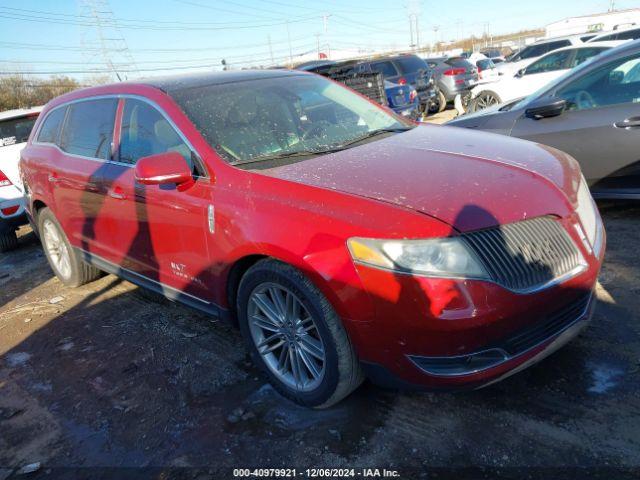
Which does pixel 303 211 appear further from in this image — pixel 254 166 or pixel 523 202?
pixel 523 202

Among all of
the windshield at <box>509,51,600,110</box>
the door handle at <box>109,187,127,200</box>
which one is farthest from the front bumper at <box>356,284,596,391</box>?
the windshield at <box>509,51,600,110</box>

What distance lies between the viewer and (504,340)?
2.14 m

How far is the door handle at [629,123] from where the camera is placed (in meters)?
4.25

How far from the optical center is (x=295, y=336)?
8.75 ft

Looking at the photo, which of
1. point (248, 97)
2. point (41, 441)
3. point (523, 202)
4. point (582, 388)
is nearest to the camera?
point (523, 202)

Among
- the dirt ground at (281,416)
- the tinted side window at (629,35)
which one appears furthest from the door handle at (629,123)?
the tinted side window at (629,35)

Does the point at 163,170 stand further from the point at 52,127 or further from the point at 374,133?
the point at 52,127

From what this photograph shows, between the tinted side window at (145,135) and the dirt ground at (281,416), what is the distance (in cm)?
134

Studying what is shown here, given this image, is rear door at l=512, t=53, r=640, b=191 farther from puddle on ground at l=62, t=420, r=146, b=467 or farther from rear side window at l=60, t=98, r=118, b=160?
puddle on ground at l=62, t=420, r=146, b=467

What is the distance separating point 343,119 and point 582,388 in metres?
2.17

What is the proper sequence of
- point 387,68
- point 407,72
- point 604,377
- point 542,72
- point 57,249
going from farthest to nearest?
1. point 387,68
2. point 407,72
3. point 542,72
4. point 57,249
5. point 604,377

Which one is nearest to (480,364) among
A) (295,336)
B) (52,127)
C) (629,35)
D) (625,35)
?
(295,336)

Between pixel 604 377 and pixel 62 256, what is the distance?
4.70 metres

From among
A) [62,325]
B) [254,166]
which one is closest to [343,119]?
[254,166]
